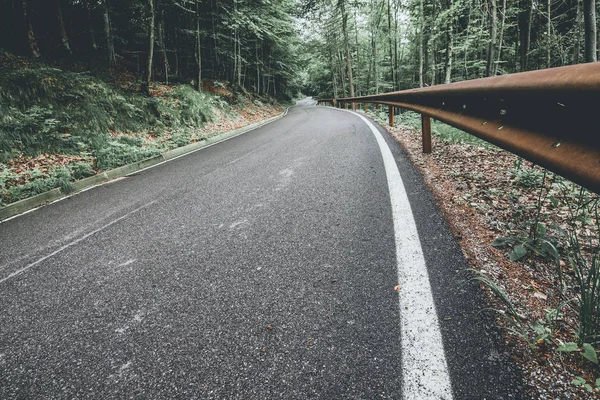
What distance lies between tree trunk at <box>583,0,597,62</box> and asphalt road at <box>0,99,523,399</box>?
19.1ft

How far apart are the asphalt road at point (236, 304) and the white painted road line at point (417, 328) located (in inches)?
1.4

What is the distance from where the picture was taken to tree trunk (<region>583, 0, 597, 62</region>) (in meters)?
5.81

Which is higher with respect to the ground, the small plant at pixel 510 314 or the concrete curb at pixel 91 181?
the concrete curb at pixel 91 181

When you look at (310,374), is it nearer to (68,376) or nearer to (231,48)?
(68,376)

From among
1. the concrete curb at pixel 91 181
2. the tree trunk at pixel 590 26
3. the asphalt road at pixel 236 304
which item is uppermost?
the tree trunk at pixel 590 26

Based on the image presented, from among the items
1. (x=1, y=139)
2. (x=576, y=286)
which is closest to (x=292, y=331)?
(x=576, y=286)

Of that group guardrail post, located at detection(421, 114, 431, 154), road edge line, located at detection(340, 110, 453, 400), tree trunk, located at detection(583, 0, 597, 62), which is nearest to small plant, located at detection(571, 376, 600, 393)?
road edge line, located at detection(340, 110, 453, 400)

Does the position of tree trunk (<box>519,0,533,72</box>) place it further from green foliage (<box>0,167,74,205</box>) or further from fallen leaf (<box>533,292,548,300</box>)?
green foliage (<box>0,167,74,205</box>)

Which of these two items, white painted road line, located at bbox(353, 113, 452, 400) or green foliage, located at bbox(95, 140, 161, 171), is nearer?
white painted road line, located at bbox(353, 113, 452, 400)

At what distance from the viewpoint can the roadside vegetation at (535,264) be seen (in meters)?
1.21

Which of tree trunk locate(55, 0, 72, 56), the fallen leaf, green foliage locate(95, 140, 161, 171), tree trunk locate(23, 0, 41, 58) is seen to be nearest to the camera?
the fallen leaf

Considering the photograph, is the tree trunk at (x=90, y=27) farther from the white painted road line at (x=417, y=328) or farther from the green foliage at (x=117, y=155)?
the white painted road line at (x=417, y=328)

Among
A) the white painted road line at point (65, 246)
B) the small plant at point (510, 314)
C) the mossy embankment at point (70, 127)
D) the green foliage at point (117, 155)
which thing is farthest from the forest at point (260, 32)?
the white painted road line at point (65, 246)

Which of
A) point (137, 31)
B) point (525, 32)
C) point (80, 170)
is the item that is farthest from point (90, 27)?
point (525, 32)
